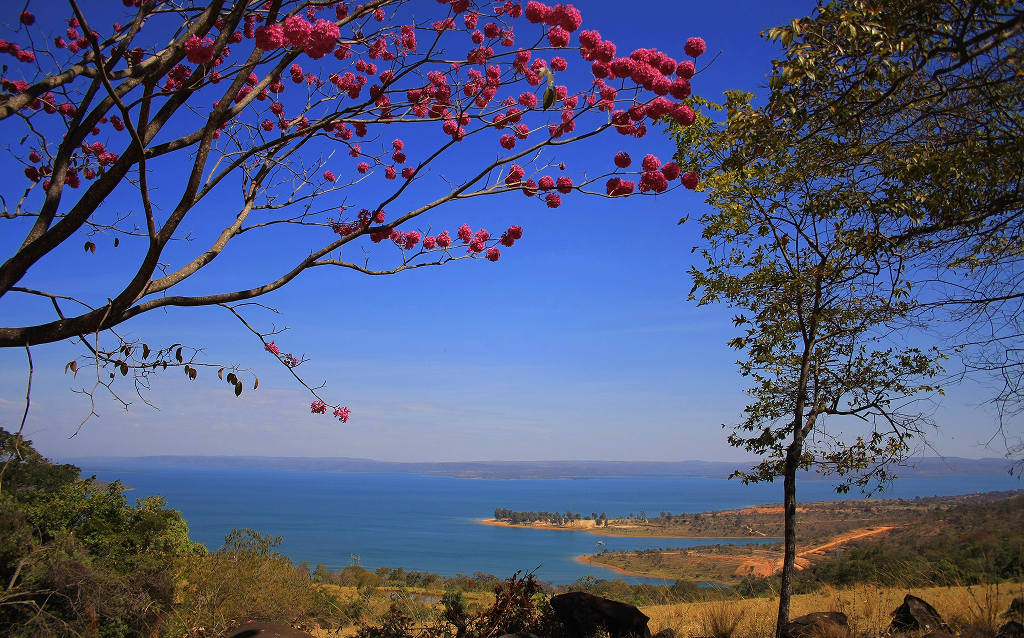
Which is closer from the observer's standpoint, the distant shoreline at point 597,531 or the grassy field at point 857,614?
the grassy field at point 857,614


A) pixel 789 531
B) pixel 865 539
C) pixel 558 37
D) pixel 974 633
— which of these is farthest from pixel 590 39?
pixel 865 539

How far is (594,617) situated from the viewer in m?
5.93

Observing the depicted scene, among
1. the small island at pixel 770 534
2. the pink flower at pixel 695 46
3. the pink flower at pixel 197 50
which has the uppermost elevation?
the pink flower at pixel 695 46

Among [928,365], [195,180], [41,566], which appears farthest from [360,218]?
[41,566]

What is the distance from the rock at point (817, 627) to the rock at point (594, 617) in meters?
1.45

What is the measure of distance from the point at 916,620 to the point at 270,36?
26.0 ft

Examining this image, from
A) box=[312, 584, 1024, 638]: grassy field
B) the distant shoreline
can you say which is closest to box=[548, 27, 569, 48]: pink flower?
box=[312, 584, 1024, 638]: grassy field

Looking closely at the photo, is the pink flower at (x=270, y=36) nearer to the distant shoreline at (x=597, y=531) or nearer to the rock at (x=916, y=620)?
the rock at (x=916, y=620)

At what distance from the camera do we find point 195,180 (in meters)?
3.21

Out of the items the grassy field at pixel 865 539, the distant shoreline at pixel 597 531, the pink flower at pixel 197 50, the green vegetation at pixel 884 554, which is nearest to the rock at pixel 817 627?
the green vegetation at pixel 884 554

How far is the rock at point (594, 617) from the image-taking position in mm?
5891

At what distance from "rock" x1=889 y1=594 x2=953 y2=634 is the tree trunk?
120 cm

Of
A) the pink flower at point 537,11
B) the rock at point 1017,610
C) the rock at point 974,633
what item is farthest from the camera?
the rock at point 1017,610

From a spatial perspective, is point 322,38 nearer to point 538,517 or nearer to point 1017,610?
point 1017,610
